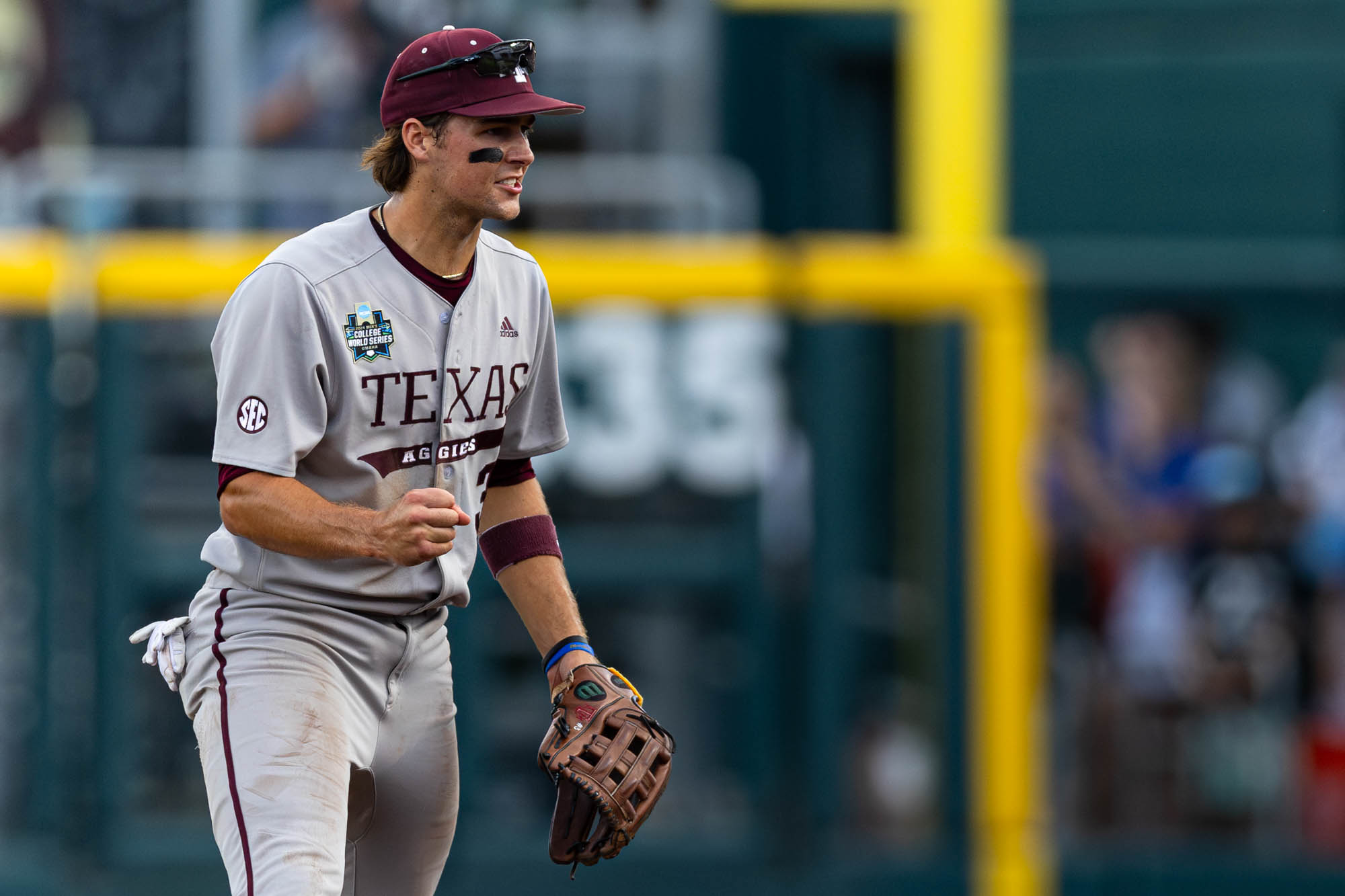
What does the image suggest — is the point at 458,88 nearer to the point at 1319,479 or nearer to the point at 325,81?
the point at 325,81

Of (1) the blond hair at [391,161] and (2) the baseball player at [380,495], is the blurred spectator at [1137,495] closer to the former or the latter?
(2) the baseball player at [380,495]

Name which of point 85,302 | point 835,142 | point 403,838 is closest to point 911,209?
point 835,142

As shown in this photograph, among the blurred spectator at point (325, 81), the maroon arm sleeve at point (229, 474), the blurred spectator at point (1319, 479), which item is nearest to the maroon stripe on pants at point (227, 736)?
the maroon arm sleeve at point (229, 474)

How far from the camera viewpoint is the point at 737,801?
7.60 metres

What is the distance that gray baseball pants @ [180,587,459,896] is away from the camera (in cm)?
296

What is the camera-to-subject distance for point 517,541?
322 cm

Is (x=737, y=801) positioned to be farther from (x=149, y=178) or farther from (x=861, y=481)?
(x=149, y=178)

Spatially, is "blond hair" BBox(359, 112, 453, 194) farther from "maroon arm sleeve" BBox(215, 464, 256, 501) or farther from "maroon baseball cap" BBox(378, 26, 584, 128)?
"maroon arm sleeve" BBox(215, 464, 256, 501)

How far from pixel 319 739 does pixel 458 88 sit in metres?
1.01

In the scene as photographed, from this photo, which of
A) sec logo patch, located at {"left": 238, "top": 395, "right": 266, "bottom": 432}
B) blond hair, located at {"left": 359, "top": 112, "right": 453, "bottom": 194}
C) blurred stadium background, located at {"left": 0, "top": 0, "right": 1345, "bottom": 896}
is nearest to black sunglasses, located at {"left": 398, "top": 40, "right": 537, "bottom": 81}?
blond hair, located at {"left": 359, "top": 112, "right": 453, "bottom": 194}

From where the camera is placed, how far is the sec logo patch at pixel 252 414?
280cm

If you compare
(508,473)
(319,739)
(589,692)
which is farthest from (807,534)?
(319,739)

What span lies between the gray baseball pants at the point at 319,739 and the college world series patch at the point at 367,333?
0.44 m

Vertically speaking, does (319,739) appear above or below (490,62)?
below
